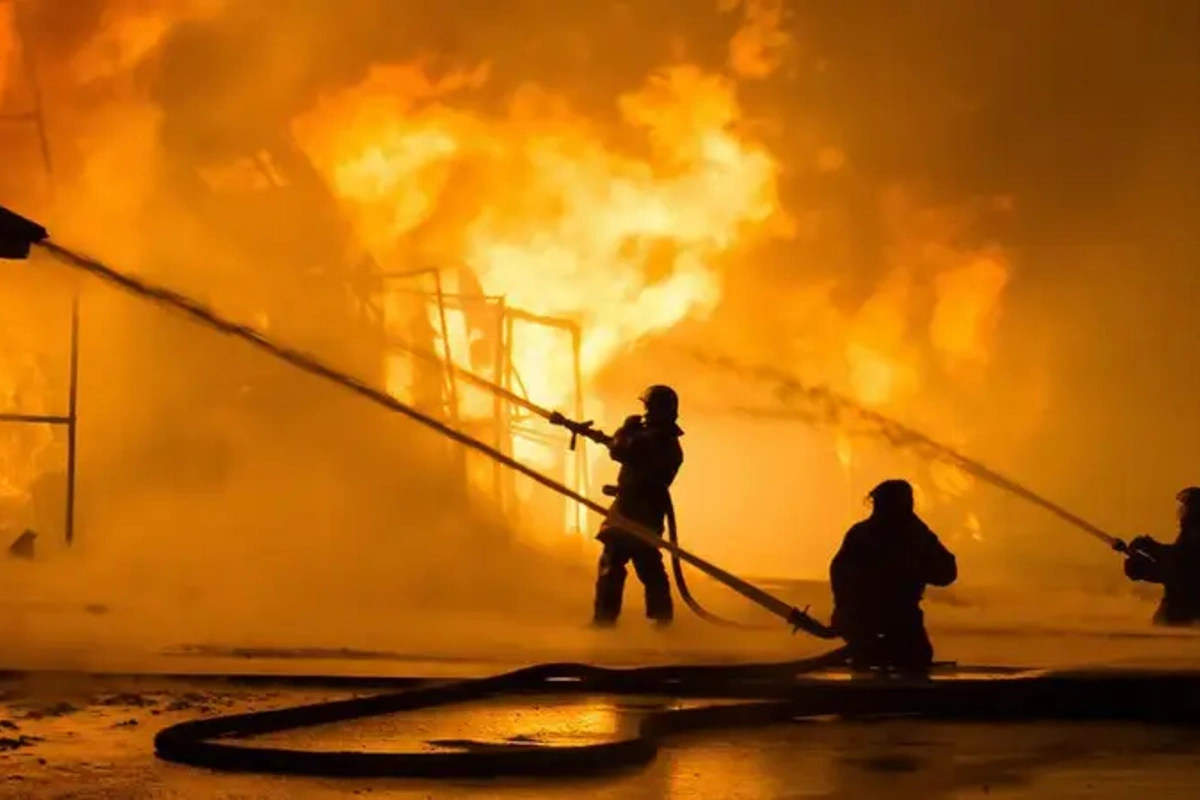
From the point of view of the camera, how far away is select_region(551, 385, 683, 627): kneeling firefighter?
1227cm

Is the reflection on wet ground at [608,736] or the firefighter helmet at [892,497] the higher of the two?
the firefighter helmet at [892,497]

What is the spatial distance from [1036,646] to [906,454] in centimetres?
1186

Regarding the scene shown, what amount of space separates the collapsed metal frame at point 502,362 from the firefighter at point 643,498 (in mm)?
5918

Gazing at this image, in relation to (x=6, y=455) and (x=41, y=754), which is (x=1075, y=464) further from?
(x=41, y=754)

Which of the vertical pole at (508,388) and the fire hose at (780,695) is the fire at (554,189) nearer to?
the vertical pole at (508,388)

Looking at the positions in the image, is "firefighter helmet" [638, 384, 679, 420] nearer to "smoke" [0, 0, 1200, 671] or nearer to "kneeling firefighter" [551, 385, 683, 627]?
"kneeling firefighter" [551, 385, 683, 627]

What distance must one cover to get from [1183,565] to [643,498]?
4.18 meters

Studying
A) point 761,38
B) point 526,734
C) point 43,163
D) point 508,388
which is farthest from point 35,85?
point 526,734

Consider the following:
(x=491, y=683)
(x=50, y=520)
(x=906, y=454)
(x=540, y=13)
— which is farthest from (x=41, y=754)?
(x=906, y=454)

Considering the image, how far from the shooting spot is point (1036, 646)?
11.4m

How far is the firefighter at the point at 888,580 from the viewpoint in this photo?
8711mm

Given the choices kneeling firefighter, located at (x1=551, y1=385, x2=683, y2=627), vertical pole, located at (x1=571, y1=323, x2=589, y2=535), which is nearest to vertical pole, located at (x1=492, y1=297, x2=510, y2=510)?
vertical pole, located at (x1=571, y1=323, x2=589, y2=535)

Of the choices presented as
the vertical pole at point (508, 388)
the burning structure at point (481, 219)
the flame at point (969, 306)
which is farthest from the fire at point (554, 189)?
the flame at point (969, 306)

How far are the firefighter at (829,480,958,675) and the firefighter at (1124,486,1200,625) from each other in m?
4.82
